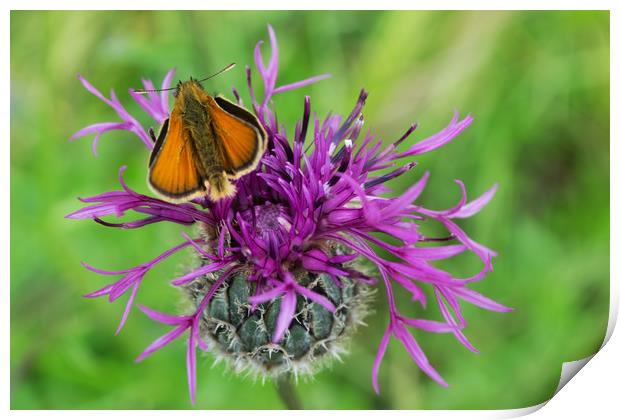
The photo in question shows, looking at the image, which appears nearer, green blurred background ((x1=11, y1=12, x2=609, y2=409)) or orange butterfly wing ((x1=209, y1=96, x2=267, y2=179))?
orange butterfly wing ((x1=209, y1=96, x2=267, y2=179))

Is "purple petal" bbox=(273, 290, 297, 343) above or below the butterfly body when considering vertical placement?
below

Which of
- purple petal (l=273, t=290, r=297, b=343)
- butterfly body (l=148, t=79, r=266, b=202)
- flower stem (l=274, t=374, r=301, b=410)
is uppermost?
butterfly body (l=148, t=79, r=266, b=202)

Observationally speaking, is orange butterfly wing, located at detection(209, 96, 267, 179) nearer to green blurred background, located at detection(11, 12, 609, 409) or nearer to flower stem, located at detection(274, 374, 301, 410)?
flower stem, located at detection(274, 374, 301, 410)

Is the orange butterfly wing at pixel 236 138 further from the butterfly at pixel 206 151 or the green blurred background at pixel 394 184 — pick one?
the green blurred background at pixel 394 184

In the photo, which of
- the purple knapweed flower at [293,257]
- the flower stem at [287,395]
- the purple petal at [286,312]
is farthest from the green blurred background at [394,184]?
the purple petal at [286,312]

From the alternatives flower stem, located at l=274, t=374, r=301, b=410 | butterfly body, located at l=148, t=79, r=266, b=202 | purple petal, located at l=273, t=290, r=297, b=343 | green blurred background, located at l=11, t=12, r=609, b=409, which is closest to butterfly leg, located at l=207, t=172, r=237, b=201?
→ butterfly body, located at l=148, t=79, r=266, b=202

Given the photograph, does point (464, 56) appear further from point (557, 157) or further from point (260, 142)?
point (260, 142)

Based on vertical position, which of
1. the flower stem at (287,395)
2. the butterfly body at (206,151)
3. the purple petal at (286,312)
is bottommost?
the flower stem at (287,395)
